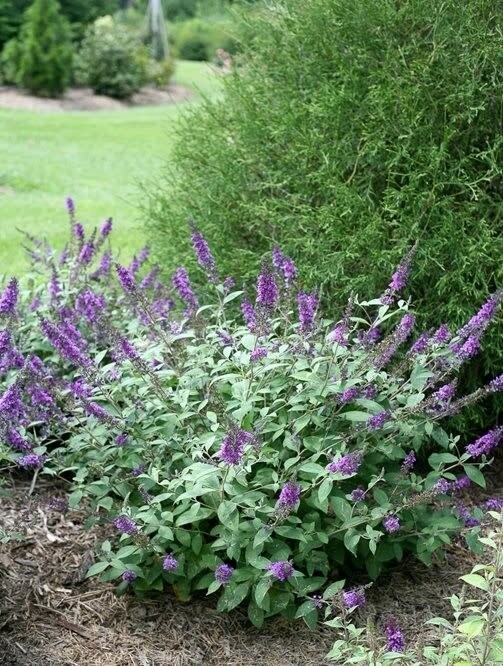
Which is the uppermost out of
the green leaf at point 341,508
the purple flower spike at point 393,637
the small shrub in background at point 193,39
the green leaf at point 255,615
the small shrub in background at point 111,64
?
the purple flower spike at point 393,637

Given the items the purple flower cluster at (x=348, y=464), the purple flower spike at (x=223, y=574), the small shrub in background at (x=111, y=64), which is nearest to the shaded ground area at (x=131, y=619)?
the purple flower spike at (x=223, y=574)

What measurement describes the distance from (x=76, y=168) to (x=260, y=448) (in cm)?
1052

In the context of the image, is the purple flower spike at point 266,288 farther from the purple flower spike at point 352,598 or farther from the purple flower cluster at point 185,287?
the purple flower spike at point 352,598

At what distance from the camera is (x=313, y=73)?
465 centimetres

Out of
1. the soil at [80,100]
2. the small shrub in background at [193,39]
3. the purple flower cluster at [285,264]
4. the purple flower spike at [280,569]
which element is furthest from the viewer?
the small shrub in background at [193,39]

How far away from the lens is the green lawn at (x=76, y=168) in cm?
885

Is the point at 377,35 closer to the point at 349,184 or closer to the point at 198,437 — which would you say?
the point at 349,184

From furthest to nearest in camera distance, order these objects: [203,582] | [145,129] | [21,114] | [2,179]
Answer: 1. [21,114]
2. [145,129]
3. [2,179]
4. [203,582]

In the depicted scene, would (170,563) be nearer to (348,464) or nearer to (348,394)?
(348,464)

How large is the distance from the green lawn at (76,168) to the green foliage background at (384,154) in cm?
130

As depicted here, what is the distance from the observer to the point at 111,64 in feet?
70.9

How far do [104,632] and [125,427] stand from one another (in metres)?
0.78

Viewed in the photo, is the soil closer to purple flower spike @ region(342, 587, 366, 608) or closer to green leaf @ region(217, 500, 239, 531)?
green leaf @ region(217, 500, 239, 531)

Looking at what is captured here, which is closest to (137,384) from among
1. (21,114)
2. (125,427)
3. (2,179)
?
(125,427)
